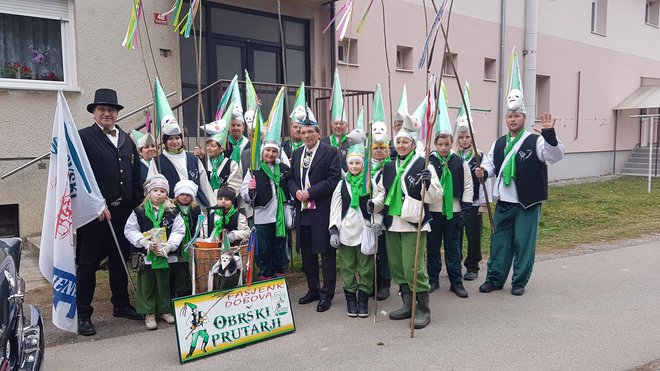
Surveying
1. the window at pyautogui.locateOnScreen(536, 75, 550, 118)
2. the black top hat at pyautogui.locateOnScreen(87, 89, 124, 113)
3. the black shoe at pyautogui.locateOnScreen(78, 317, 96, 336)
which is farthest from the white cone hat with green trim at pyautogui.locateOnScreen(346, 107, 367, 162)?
the window at pyautogui.locateOnScreen(536, 75, 550, 118)

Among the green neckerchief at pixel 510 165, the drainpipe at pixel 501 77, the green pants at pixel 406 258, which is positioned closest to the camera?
the green pants at pixel 406 258

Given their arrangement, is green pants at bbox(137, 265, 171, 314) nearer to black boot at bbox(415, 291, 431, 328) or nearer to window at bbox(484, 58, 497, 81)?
black boot at bbox(415, 291, 431, 328)

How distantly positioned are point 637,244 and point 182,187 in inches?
282

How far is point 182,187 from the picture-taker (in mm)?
4836

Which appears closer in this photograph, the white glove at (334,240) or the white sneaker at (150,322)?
the white sneaker at (150,322)

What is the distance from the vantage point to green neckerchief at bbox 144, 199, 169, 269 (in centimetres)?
467

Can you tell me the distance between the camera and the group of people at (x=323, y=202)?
15.6ft

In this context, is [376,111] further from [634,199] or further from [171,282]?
[634,199]

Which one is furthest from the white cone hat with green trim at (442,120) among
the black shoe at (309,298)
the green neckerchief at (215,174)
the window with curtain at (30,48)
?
the window with curtain at (30,48)

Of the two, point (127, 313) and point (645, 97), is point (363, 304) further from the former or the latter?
point (645, 97)

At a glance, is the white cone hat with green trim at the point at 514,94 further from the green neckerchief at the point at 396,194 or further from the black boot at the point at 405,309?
the black boot at the point at 405,309

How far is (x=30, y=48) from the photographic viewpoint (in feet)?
26.4

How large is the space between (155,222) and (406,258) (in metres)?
2.27

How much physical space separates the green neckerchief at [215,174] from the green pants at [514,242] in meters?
3.12
